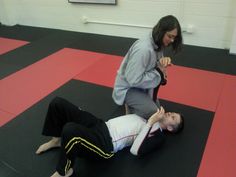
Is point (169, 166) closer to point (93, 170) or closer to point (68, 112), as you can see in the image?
point (93, 170)

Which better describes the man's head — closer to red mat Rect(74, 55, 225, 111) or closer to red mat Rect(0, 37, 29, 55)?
red mat Rect(74, 55, 225, 111)

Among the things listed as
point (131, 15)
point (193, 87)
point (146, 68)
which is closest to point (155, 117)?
point (146, 68)

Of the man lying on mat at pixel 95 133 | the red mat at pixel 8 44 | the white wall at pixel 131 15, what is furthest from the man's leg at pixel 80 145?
the red mat at pixel 8 44

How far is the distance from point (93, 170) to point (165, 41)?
129cm

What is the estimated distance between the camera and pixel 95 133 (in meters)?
2.03

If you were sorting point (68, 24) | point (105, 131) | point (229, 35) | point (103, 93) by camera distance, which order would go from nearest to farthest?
point (105, 131) → point (103, 93) → point (229, 35) → point (68, 24)

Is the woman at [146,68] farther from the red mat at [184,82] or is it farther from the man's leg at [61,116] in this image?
the red mat at [184,82]

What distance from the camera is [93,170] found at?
2.19 m

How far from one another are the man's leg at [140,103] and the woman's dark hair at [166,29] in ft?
1.66

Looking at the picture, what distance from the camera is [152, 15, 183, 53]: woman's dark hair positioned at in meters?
2.18

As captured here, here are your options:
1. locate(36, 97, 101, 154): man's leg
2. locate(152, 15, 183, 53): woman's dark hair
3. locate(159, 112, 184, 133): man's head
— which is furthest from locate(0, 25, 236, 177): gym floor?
locate(152, 15, 183, 53): woman's dark hair

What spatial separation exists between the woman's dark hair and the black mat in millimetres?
868

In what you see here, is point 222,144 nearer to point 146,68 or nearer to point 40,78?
point 146,68

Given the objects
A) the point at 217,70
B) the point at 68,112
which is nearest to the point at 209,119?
the point at 217,70
